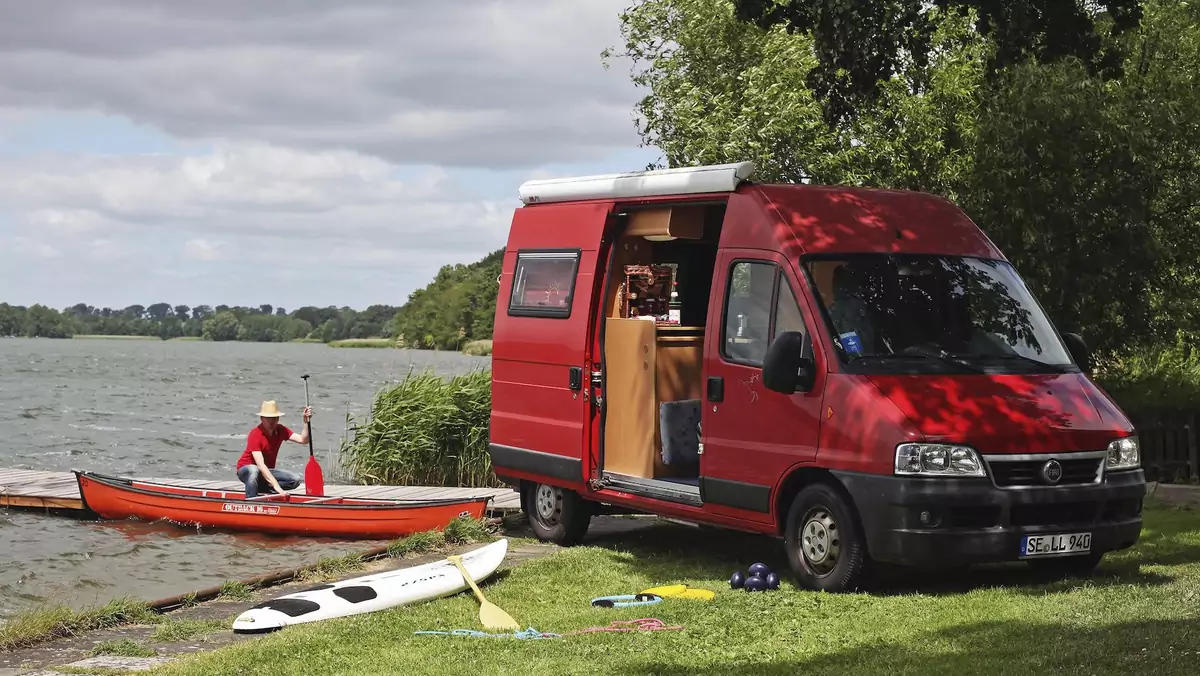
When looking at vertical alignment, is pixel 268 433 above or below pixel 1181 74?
below

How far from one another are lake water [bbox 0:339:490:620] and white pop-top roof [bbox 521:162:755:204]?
462 cm

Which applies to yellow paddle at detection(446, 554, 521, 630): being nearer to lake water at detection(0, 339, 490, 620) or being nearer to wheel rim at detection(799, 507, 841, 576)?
wheel rim at detection(799, 507, 841, 576)

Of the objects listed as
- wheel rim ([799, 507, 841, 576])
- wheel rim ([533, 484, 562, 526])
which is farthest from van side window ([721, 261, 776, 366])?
wheel rim ([533, 484, 562, 526])

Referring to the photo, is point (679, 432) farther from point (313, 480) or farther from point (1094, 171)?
point (1094, 171)

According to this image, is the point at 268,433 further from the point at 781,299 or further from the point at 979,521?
the point at 979,521

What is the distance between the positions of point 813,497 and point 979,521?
1.20m

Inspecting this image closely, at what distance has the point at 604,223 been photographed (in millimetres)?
12852

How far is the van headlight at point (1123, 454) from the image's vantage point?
390 inches

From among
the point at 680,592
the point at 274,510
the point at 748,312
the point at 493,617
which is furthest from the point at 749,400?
the point at 274,510

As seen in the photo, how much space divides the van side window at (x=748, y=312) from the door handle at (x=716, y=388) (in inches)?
7.6

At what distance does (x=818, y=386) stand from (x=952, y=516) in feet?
4.34

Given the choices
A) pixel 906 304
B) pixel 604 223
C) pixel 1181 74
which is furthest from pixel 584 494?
pixel 1181 74

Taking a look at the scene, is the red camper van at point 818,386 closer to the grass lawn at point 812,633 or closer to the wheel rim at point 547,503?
the wheel rim at point 547,503

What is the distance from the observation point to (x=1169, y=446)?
1775cm
